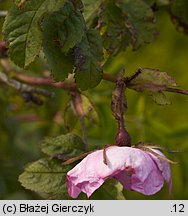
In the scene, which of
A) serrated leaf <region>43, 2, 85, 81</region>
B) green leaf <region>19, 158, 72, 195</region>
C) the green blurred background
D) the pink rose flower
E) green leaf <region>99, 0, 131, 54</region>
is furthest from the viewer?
the green blurred background

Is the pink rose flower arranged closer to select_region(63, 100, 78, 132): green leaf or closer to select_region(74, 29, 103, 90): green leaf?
select_region(74, 29, 103, 90): green leaf

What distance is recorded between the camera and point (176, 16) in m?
1.68

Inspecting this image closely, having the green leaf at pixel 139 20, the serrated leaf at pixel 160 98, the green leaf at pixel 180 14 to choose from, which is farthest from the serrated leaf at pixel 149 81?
the green leaf at pixel 180 14

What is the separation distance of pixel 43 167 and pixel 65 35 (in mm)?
296

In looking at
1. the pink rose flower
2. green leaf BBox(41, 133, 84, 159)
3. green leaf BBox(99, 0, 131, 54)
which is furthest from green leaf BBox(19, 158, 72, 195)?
green leaf BBox(99, 0, 131, 54)

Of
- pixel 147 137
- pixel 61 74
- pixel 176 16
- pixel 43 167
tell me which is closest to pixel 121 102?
pixel 61 74

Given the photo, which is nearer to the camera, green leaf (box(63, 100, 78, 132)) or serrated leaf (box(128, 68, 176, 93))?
serrated leaf (box(128, 68, 176, 93))

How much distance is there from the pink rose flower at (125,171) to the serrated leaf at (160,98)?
0.42 ft

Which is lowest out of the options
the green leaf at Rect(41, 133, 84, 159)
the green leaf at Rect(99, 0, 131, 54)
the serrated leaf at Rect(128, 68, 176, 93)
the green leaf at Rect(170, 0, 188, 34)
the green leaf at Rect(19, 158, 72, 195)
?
the green leaf at Rect(19, 158, 72, 195)

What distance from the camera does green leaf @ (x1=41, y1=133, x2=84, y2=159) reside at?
142cm

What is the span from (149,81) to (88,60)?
13 centimetres

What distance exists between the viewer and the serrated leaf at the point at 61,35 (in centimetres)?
125

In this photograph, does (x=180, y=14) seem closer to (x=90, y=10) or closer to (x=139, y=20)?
(x=139, y=20)

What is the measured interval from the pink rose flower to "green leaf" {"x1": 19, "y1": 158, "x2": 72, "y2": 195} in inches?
6.2
